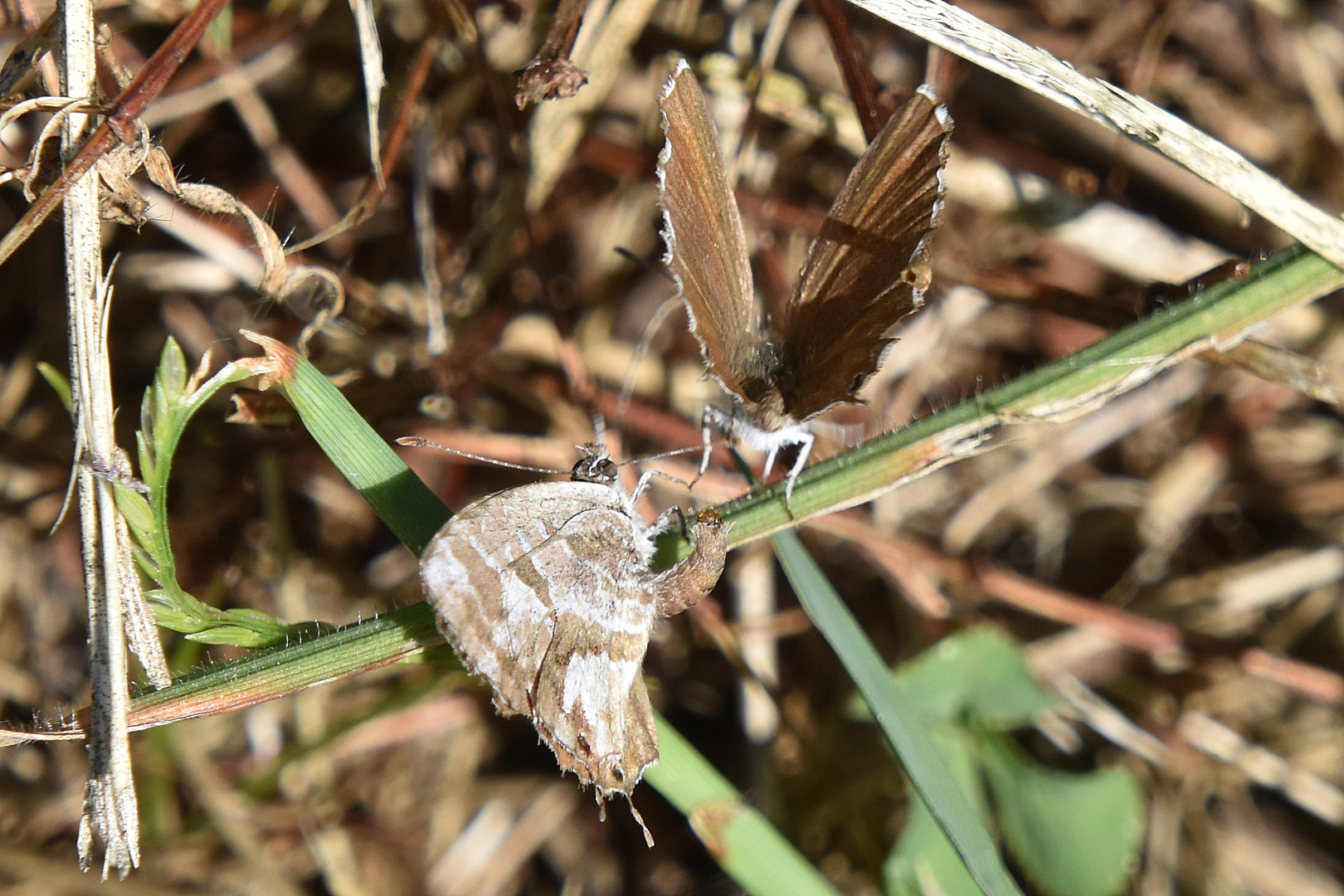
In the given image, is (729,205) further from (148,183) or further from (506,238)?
(148,183)

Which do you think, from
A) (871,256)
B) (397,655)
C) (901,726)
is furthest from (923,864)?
(871,256)

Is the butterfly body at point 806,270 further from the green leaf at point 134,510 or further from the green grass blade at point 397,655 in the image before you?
the green leaf at point 134,510

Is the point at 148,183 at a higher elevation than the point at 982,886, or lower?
higher

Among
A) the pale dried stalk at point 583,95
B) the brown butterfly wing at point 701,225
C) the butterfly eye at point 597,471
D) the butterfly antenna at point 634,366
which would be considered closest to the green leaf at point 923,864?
the butterfly eye at point 597,471

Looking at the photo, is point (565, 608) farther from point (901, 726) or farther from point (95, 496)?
point (95, 496)

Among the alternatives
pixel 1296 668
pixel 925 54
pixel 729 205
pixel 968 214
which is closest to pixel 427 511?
pixel 729 205

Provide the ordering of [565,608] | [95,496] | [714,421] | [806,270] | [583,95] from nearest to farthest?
[565,608]
[95,496]
[806,270]
[714,421]
[583,95]

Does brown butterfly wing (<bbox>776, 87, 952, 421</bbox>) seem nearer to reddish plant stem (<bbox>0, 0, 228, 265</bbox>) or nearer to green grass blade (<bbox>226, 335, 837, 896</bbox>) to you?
green grass blade (<bbox>226, 335, 837, 896</bbox>)
